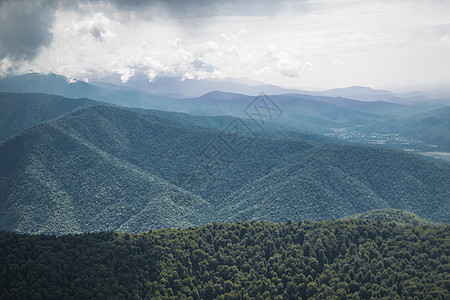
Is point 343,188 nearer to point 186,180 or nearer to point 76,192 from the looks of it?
point 186,180

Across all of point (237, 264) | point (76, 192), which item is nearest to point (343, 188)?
point (237, 264)

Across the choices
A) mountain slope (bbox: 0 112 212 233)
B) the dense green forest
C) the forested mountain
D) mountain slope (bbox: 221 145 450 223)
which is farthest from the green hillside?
mountain slope (bbox: 0 112 212 233)

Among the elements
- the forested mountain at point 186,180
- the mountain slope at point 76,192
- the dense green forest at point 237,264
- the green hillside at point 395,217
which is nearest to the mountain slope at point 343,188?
the forested mountain at point 186,180

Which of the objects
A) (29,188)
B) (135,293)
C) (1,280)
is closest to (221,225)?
(135,293)

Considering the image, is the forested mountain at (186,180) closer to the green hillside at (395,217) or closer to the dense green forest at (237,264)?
the green hillside at (395,217)

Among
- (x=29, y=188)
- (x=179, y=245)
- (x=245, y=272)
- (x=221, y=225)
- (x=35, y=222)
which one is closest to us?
(x=245, y=272)

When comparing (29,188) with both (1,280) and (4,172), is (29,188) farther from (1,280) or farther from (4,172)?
(1,280)

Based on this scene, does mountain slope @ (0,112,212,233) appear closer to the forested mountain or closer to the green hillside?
the forested mountain
